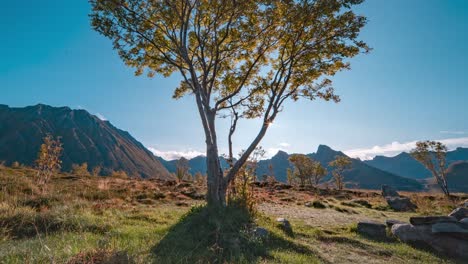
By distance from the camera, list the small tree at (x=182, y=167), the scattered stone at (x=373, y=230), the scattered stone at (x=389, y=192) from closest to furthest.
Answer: the scattered stone at (x=373, y=230), the scattered stone at (x=389, y=192), the small tree at (x=182, y=167)

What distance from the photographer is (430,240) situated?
10.8m

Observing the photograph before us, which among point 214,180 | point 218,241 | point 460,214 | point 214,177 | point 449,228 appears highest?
point 214,177

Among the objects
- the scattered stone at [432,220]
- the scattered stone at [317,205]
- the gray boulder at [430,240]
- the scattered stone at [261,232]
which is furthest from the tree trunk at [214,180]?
the scattered stone at [317,205]

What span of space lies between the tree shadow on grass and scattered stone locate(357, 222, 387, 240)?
16.8 ft

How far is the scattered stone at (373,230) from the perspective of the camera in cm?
1224

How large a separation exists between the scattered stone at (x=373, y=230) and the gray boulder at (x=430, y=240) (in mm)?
480

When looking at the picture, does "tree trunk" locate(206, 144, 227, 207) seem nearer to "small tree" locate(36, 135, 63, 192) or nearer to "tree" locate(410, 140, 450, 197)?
"small tree" locate(36, 135, 63, 192)

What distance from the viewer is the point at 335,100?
13930 millimetres

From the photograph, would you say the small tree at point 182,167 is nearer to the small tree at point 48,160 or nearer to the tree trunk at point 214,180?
the small tree at point 48,160

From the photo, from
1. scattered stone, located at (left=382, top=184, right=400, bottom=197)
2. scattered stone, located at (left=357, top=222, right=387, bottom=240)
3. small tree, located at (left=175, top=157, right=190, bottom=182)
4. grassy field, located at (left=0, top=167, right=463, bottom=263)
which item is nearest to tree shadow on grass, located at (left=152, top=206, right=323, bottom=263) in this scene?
grassy field, located at (left=0, top=167, right=463, bottom=263)

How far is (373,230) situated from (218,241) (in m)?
8.48

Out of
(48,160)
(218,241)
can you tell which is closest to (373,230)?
(218,241)

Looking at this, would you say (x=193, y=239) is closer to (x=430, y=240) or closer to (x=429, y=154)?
(x=430, y=240)

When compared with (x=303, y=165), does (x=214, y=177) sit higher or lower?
lower
